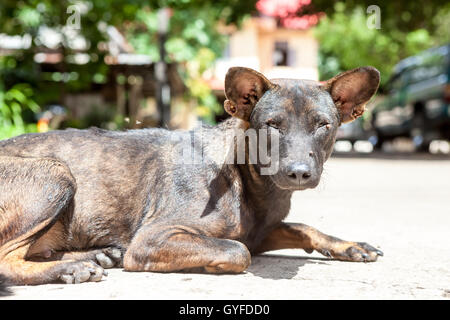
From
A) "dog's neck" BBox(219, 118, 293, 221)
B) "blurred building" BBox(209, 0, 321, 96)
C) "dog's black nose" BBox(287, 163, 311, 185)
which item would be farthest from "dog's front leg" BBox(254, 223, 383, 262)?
"blurred building" BBox(209, 0, 321, 96)

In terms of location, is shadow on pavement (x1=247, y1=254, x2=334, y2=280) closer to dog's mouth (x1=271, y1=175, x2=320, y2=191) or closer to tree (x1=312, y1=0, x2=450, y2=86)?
dog's mouth (x1=271, y1=175, x2=320, y2=191)

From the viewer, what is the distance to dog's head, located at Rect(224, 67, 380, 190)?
138 inches

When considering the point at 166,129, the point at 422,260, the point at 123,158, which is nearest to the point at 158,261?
the point at 123,158

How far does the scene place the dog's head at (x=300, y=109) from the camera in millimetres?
3516

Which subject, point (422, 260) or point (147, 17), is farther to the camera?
point (147, 17)

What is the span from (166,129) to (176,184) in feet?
2.36

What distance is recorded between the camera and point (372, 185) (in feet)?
34.0

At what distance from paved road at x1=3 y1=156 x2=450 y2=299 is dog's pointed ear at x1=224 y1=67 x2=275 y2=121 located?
0.75 metres

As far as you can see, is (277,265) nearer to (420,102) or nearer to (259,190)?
(259,190)

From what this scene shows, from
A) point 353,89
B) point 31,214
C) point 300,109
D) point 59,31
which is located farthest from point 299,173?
point 59,31

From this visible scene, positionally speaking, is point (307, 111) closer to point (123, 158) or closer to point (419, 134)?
point (123, 158)

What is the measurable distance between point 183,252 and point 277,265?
0.83 metres

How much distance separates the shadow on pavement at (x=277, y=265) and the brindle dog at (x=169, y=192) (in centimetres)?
10

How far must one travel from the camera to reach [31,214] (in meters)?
3.63
